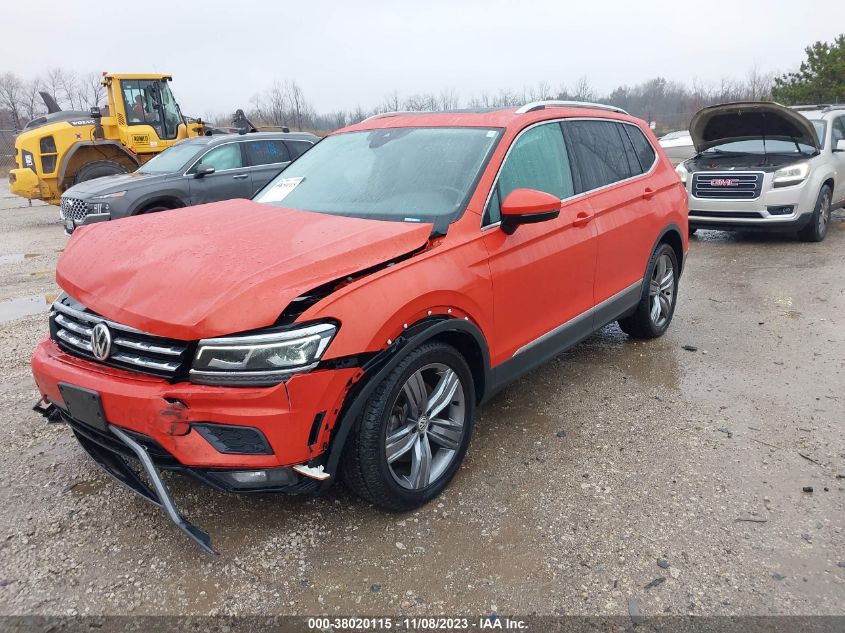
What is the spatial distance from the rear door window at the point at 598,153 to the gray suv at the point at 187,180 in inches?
247

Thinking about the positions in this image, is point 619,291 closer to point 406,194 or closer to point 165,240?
point 406,194

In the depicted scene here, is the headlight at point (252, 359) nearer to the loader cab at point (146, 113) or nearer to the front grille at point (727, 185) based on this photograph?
the front grille at point (727, 185)

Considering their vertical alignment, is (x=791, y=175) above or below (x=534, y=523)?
above

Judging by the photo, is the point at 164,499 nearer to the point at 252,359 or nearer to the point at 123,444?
the point at 123,444

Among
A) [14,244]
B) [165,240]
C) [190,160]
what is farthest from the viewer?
[14,244]

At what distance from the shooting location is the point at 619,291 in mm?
4445

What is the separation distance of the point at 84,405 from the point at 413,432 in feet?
4.60

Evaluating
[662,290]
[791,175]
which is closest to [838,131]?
[791,175]

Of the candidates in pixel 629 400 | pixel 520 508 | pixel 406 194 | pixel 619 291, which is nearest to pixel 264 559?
pixel 520 508

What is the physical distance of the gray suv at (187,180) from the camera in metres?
9.23

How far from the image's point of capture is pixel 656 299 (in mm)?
5129

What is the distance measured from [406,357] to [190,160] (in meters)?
8.52

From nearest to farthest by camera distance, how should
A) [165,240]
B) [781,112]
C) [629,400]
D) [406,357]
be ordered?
[406,357], [165,240], [629,400], [781,112]

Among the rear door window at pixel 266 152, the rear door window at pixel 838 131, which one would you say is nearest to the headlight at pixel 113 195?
the rear door window at pixel 266 152
